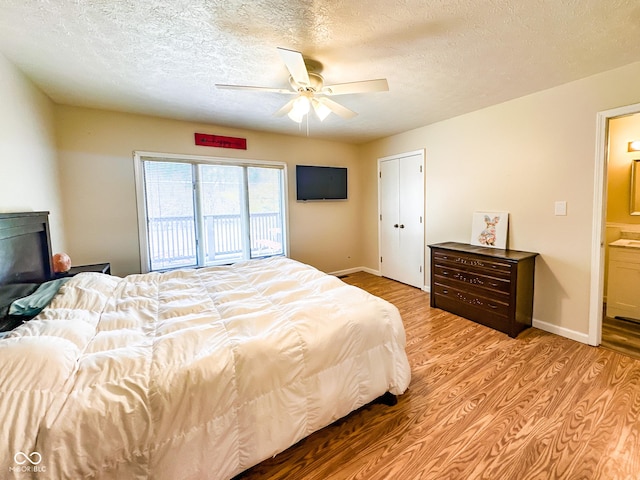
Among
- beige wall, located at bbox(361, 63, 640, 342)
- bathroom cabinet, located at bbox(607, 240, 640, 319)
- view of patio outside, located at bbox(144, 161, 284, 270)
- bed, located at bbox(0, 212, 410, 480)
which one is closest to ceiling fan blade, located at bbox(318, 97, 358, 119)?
bed, located at bbox(0, 212, 410, 480)

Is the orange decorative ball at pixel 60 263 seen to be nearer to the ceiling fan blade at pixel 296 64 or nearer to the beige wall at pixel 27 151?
the beige wall at pixel 27 151

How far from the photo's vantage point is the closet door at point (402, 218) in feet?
13.3

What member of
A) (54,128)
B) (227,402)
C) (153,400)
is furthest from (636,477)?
(54,128)

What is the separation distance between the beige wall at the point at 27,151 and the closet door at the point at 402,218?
421cm

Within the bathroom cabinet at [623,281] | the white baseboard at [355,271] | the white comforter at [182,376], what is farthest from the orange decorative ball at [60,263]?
the bathroom cabinet at [623,281]

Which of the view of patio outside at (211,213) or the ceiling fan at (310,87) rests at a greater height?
the ceiling fan at (310,87)

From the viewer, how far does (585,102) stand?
2.41 metres

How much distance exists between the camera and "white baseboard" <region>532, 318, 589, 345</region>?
2529 mm

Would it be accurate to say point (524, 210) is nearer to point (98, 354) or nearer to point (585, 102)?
point (585, 102)

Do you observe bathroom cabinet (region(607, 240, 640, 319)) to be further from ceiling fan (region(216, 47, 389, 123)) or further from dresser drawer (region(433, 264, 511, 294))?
ceiling fan (region(216, 47, 389, 123))

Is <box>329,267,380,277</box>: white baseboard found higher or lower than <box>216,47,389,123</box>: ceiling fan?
lower

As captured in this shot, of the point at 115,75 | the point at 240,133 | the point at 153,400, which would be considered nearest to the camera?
the point at 153,400

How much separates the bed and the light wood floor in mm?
182

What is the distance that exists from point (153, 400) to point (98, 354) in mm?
374
